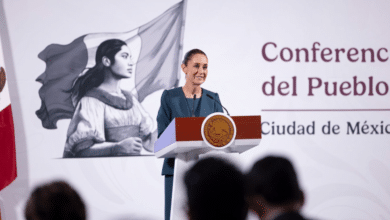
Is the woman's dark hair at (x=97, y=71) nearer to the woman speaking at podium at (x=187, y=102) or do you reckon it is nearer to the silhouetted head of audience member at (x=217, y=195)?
the woman speaking at podium at (x=187, y=102)

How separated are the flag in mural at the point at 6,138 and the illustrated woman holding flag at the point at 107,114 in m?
0.45

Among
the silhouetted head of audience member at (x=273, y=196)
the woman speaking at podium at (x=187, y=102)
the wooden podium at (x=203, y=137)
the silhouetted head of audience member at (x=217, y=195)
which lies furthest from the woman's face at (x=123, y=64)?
the silhouetted head of audience member at (x=217, y=195)

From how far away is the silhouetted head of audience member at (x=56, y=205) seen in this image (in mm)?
1204

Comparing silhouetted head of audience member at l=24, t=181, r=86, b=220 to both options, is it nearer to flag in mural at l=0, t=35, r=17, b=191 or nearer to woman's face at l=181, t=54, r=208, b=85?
woman's face at l=181, t=54, r=208, b=85

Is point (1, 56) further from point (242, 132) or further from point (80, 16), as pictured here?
point (242, 132)

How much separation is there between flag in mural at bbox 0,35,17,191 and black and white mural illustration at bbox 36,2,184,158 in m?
0.28

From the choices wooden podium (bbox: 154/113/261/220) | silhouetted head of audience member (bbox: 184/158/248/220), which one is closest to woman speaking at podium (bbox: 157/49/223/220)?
wooden podium (bbox: 154/113/261/220)

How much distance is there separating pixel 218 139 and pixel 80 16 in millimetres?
2593

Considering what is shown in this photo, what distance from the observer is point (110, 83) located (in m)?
3.47

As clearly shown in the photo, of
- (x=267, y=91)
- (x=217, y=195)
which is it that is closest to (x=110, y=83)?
(x=267, y=91)

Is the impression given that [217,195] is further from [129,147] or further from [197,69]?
[129,147]

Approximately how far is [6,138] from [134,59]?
1310mm

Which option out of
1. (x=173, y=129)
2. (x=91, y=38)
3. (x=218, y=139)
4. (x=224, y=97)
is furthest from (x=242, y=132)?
(x=91, y=38)

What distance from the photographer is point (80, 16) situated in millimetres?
3471
